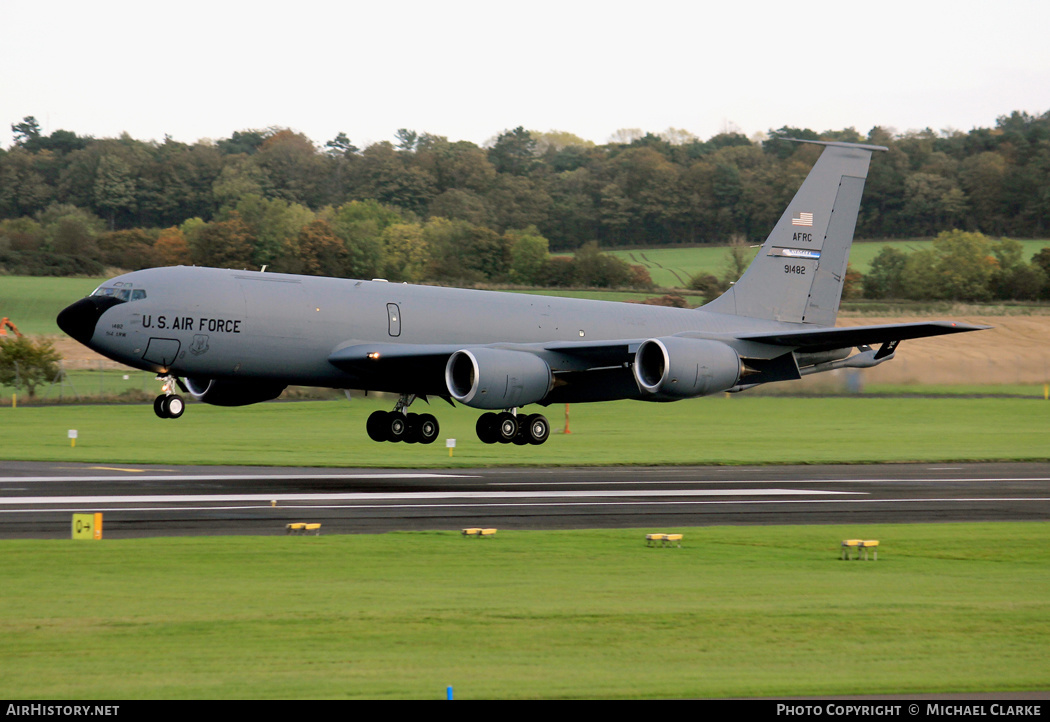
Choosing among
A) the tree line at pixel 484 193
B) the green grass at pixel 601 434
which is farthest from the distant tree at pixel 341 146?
the green grass at pixel 601 434

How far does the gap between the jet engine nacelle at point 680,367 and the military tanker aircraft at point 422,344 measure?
5 cm

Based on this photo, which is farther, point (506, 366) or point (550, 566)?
point (506, 366)

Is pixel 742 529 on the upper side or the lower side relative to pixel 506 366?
lower

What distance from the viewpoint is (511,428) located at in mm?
35000

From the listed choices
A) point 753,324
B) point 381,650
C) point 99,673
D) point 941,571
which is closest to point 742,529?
point 941,571

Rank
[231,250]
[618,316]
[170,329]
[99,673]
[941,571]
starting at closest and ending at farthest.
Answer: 1. [99,673]
2. [941,571]
3. [170,329]
4. [618,316]
5. [231,250]

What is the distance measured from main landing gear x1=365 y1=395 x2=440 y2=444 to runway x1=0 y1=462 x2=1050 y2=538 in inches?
47.9

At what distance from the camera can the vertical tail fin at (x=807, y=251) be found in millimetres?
42312

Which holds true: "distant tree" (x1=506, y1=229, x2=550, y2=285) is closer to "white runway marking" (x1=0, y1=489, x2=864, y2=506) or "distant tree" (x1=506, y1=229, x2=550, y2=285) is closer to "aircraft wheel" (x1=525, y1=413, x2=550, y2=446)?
"aircraft wheel" (x1=525, y1=413, x2=550, y2=446)

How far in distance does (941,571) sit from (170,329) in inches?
785

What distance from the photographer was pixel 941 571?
19438 millimetres

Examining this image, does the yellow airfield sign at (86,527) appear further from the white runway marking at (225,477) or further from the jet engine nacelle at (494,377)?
the jet engine nacelle at (494,377)

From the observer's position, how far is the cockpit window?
30859 millimetres

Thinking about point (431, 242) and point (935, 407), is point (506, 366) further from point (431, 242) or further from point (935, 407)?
point (431, 242)
